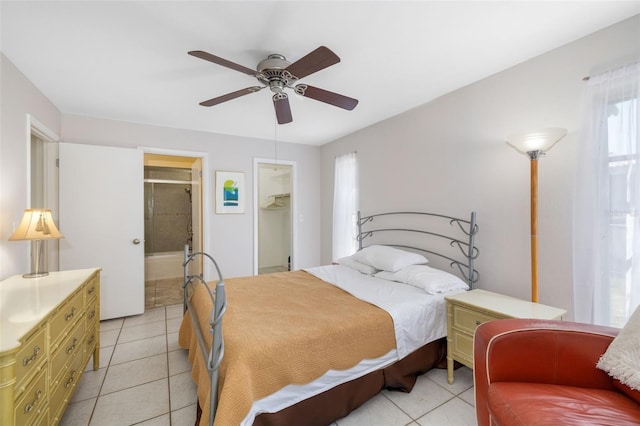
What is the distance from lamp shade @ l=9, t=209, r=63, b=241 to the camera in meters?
1.99

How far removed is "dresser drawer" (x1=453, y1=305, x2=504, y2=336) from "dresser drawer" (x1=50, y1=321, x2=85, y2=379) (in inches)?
99.6

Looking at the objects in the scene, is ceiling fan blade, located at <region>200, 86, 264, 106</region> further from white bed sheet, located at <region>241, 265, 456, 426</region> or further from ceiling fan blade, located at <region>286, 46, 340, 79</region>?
white bed sheet, located at <region>241, 265, 456, 426</region>

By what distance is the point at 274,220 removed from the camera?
6.25 meters

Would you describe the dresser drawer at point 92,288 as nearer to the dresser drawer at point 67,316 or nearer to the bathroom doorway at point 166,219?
the dresser drawer at point 67,316

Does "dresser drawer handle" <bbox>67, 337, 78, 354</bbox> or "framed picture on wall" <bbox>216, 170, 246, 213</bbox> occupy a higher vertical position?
"framed picture on wall" <bbox>216, 170, 246, 213</bbox>

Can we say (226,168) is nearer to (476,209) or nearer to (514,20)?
(476,209)

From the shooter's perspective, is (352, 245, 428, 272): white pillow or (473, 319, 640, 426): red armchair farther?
(352, 245, 428, 272): white pillow

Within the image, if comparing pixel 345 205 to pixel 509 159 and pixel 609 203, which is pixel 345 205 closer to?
pixel 509 159

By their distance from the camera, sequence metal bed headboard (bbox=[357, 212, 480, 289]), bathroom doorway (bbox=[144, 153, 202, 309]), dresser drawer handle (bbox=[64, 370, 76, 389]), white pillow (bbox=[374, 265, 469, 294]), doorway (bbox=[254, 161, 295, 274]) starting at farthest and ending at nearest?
doorway (bbox=[254, 161, 295, 274]) → bathroom doorway (bbox=[144, 153, 202, 309]) → metal bed headboard (bbox=[357, 212, 480, 289]) → white pillow (bbox=[374, 265, 469, 294]) → dresser drawer handle (bbox=[64, 370, 76, 389])

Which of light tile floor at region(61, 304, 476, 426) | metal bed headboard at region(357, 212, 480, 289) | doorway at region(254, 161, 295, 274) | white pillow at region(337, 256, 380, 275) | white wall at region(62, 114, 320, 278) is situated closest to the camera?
light tile floor at region(61, 304, 476, 426)

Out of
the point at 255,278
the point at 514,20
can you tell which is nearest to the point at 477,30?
the point at 514,20

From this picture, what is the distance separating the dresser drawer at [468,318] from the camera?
193cm

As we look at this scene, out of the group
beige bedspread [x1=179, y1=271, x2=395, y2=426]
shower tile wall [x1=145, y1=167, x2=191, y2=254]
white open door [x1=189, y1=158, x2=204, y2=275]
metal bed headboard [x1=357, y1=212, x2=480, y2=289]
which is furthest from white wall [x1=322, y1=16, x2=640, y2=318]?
shower tile wall [x1=145, y1=167, x2=191, y2=254]

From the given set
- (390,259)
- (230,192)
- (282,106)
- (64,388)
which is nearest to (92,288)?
(64,388)
